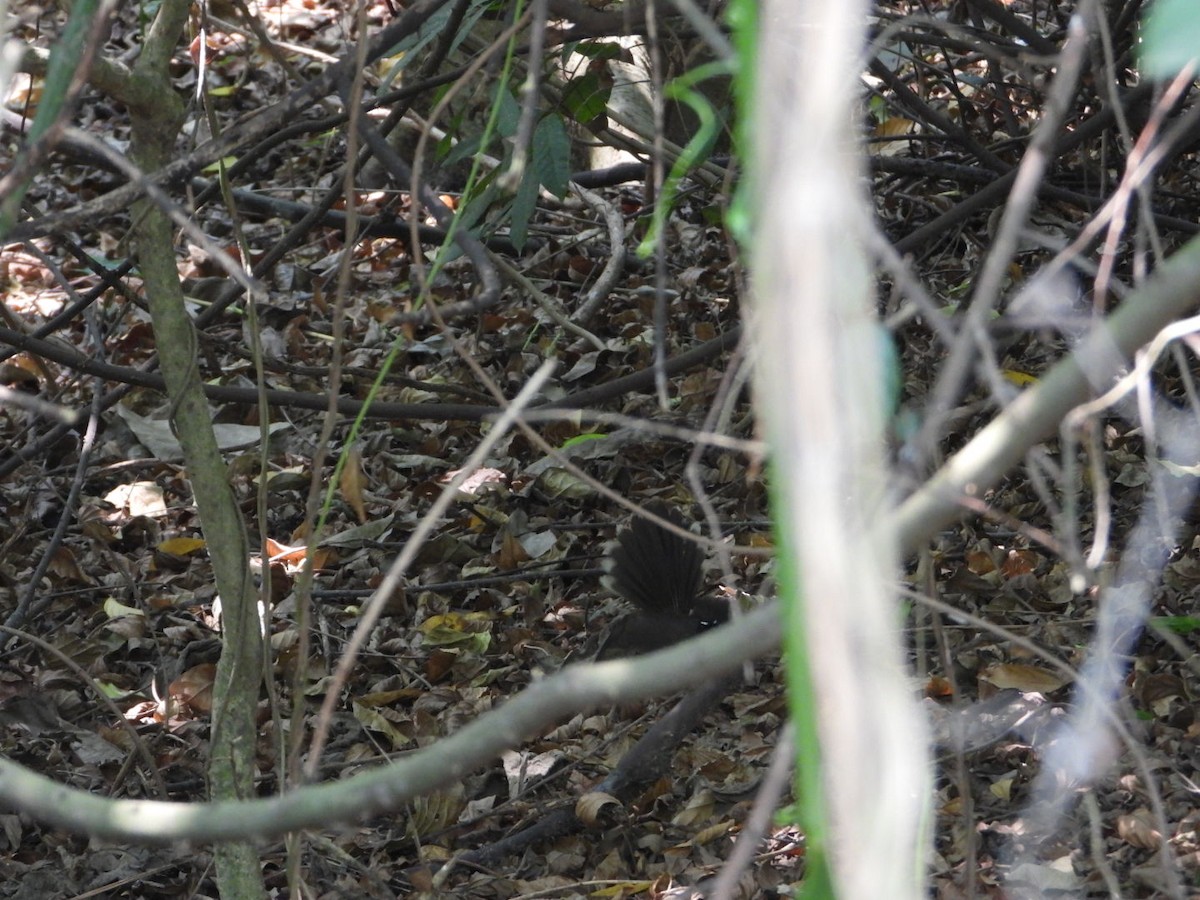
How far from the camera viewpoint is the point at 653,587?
2.66 m

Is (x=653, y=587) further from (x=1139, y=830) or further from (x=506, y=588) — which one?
(x=1139, y=830)

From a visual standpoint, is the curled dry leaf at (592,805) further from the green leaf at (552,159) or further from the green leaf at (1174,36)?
the green leaf at (1174,36)

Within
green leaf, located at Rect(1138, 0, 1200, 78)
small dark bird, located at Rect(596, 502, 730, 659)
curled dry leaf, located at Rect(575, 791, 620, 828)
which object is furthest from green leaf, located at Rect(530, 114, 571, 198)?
green leaf, located at Rect(1138, 0, 1200, 78)

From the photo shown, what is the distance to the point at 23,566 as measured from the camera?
303 cm

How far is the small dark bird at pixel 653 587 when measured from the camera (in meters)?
2.64

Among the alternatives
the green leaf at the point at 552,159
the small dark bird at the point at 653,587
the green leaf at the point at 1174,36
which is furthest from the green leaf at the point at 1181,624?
the green leaf at the point at 1174,36

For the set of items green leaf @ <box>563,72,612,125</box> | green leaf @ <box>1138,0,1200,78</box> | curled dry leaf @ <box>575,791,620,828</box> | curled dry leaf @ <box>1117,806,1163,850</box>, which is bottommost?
curled dry leaf @ <box>1117,806,1163,850</box>

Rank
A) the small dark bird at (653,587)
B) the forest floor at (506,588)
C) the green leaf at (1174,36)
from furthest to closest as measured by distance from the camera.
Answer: the small dark bird at (653,587)
the forest floor at (506,588)
the green leaf at (1174,36)

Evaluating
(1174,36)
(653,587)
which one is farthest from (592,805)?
(1174,36)

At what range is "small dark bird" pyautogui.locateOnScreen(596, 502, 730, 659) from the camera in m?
2.64

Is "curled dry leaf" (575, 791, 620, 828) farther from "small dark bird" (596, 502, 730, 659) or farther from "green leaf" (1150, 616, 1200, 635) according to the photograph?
"green leaf" (1150, 616, 1200, 635)

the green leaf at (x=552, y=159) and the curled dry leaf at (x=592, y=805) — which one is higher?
the green leaf at (x=552, y=159)

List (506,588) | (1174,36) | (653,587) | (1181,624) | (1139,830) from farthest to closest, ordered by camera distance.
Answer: (506,588)
(653,587)
(1181,624)
(1139,830)
(1174,36)

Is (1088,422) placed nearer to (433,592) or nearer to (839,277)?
(839,277)
